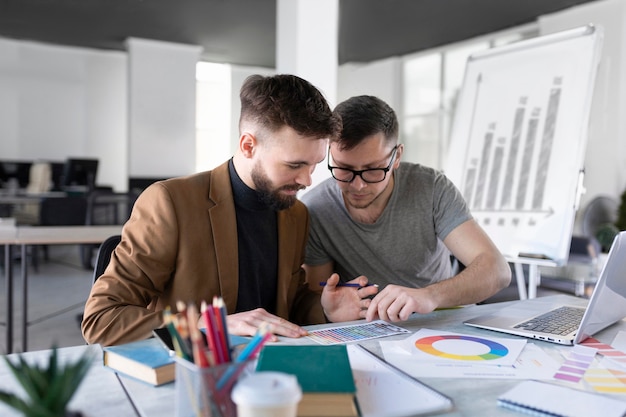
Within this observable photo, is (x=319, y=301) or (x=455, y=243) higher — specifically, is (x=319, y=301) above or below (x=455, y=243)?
below

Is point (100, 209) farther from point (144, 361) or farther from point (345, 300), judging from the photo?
point (144, 361)

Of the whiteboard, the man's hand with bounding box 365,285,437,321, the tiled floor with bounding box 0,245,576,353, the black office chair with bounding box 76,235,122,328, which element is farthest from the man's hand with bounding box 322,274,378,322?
the whiteboard

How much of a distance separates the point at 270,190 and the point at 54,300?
4.22m

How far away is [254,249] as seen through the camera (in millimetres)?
1526

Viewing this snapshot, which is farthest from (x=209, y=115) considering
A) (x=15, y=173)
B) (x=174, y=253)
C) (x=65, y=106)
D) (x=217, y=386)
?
(x=217, y=386)

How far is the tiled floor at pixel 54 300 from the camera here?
3666 mm

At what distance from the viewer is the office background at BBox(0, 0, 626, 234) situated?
263 inches

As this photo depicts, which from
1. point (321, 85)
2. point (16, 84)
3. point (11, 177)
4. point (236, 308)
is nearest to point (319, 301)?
point (236, 308)

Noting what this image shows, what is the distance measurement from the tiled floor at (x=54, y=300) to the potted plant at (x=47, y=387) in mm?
1973

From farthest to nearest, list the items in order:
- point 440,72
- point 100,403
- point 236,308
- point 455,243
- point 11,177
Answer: point 440,72 < point 11,177 < point 455,243 < point 236,308 < point 100,403

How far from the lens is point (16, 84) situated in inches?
368

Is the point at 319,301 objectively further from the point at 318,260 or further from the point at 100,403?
the point at 100,403

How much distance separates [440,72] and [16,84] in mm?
6963

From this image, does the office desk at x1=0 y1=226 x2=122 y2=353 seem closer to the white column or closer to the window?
the white column
